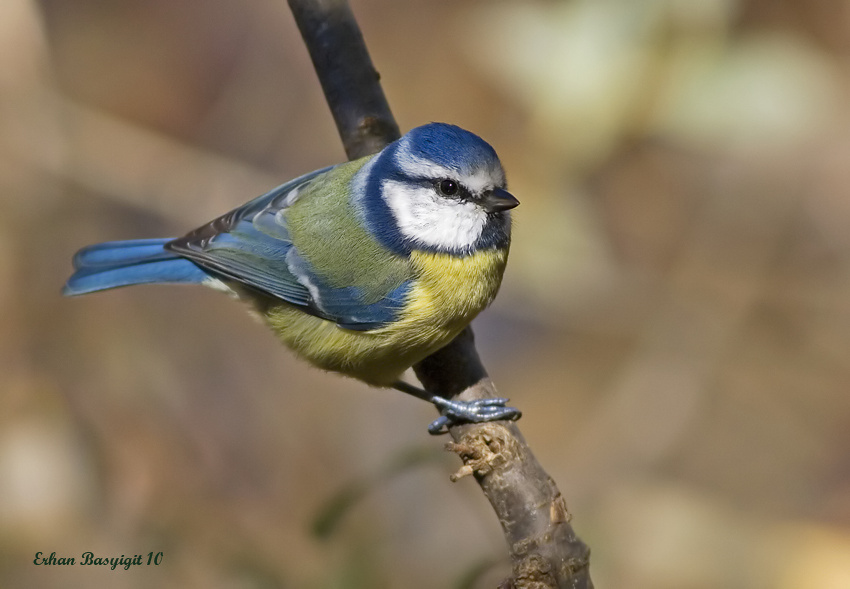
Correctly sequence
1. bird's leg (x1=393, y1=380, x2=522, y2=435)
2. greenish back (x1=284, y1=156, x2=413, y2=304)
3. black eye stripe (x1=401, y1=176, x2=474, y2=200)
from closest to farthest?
bird's leg (x1=393, y1=380, x2=522, y2=435) → black eye stripe (x1=401, y1=176, x2=474, y2=200) → greenish back (x1=284, y1=156, x2=413, y2=304)

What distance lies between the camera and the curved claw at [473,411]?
2.25 metres

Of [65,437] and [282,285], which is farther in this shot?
[65,437]

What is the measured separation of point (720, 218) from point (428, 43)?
6.47 feet

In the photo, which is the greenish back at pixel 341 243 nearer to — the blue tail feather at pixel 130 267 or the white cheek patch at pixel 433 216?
the white cheek patch at pixel 433 216

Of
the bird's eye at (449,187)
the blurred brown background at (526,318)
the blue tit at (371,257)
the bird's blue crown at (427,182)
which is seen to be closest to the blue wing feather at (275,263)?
the blue tit at (371,257)

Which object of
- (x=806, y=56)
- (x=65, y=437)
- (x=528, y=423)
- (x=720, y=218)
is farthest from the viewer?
(x=720, y=218)

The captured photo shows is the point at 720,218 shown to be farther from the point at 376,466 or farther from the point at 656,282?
the point at 376,466

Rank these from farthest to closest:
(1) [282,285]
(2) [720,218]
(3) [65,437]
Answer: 1. (2) [720,218]
2. (3) [65,437]
3. (1) [282,285]

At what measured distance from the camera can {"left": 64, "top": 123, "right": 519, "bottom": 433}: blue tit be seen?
7.73ft

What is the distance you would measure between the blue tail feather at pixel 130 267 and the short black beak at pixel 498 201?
103cm

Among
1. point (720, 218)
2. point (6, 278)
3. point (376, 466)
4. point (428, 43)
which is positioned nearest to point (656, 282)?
point (720, 218)

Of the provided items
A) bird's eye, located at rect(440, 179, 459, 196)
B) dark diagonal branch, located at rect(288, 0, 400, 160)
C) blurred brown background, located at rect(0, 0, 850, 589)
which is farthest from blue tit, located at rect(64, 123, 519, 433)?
blurred brown background, located at rect(0, 0, 850, 589)

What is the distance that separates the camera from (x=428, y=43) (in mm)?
5094

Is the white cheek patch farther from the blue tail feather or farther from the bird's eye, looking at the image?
the blue tail feather
